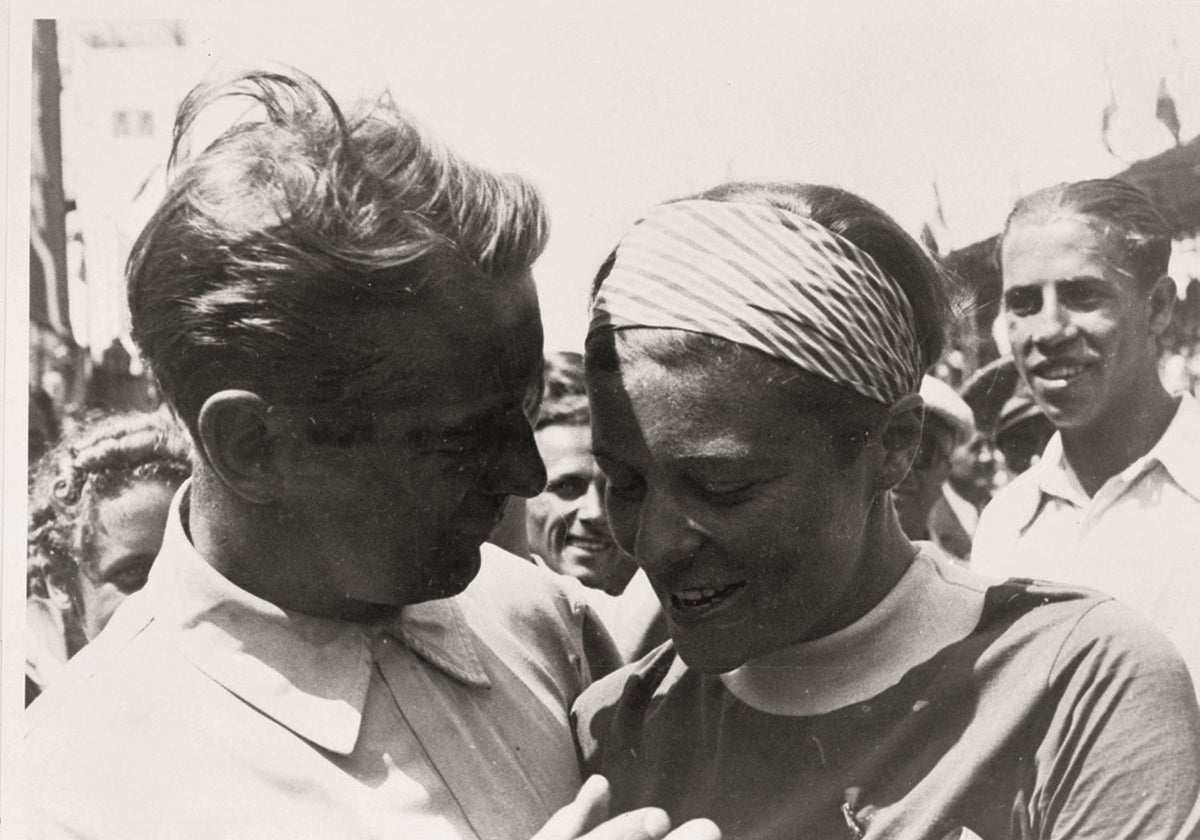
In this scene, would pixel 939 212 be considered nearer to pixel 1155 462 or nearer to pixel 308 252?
pixel 1155 462

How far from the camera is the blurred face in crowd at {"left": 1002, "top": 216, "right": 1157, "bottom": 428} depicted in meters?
2.19

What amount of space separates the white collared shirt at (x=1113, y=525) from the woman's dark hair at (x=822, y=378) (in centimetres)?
34

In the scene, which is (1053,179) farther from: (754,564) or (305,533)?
(305,533)

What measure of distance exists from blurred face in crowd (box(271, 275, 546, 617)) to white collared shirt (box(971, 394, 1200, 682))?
790mm

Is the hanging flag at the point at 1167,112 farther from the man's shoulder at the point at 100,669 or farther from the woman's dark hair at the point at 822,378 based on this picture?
the man's shoulder at the point at 100,669

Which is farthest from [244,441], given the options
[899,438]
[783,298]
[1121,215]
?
[1121,215]

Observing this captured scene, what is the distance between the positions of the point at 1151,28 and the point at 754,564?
1.18 m

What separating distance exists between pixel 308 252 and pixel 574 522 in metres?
0.69

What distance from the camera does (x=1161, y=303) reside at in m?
2.20

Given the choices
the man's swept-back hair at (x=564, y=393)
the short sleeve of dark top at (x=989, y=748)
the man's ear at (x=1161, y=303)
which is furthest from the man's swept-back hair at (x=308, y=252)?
the man's ear at (x=1161, y=303)

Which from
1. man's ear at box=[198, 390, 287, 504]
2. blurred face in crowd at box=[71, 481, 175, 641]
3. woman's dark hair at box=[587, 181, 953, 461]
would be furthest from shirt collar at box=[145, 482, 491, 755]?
woman's dark hair at box=[587, 181, 953, 461]

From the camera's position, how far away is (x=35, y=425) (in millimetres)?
2469

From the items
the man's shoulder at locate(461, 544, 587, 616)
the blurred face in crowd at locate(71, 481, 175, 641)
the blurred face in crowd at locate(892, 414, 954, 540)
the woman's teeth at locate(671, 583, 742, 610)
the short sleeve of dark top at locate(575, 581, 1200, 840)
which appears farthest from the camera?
the blurred face in crowd at locate(71, 481, 175, 641)

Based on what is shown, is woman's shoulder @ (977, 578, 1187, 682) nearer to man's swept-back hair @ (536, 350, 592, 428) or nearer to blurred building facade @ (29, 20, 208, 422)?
man's swept-back hair @ (536, 350, 592, 428)
